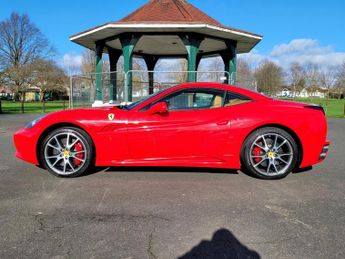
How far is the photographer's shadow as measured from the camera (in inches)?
100

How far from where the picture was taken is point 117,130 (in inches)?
184

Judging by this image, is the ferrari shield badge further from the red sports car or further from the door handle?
the door handle

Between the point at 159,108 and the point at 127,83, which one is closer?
the point at 159,108

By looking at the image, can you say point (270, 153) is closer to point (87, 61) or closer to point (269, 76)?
point (87, 61)

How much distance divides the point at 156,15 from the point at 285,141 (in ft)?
33.9

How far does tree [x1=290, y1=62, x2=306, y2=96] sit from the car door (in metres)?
85.9

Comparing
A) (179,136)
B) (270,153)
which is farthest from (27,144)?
(270,153)

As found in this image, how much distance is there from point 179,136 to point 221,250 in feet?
7.23

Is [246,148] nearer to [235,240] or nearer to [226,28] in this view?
[235,240]

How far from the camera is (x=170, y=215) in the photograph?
336 centimetres

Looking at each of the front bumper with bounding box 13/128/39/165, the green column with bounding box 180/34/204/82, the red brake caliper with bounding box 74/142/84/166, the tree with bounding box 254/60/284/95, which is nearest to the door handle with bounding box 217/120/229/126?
the red brake caliper with bounding box 74/142/84/166

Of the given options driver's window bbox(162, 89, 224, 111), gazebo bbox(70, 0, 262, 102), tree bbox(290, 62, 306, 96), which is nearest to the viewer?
driver's window bbox(162, 89, 224, 111)

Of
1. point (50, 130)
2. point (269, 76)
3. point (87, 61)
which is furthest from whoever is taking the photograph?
point (269, 76)

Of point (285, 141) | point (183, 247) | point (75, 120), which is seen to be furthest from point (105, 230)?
point (285, 141)
